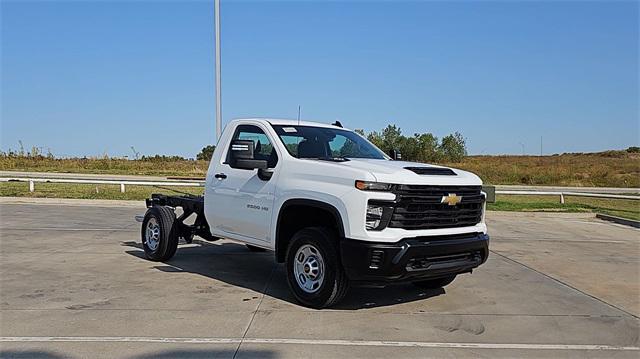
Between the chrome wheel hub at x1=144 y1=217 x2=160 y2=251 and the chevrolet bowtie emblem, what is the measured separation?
479cm

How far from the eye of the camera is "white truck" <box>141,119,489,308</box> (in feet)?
18.3

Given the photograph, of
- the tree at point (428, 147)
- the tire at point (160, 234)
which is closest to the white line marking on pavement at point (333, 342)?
the tire at point (160, 234)

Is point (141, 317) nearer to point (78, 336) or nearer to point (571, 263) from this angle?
point (78, 336)

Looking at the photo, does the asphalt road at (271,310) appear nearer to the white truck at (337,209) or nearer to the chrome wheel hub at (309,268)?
the chrome wheel hub at (309,268)

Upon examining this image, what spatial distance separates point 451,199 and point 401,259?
92cm

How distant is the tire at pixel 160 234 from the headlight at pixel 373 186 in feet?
13.4

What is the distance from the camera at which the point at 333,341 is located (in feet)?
16.6

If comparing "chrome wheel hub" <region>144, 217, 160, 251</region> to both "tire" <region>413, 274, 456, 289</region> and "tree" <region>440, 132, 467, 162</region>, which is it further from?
"tree" <region>440, 132, 467, 162</region>

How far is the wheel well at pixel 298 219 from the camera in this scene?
6.05 metres

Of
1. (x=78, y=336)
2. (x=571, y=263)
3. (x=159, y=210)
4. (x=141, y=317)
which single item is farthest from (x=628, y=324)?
(x=159, y=210)

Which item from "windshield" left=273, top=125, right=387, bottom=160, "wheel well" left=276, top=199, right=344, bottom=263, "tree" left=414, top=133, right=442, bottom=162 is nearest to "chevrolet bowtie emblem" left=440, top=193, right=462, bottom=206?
"wheel well" left=276, top=199, right=344, bottom=263

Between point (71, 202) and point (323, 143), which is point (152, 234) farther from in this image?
point (71, 202)

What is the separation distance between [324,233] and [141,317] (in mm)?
2066

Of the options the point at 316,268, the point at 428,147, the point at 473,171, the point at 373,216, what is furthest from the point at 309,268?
the point at 428,147
